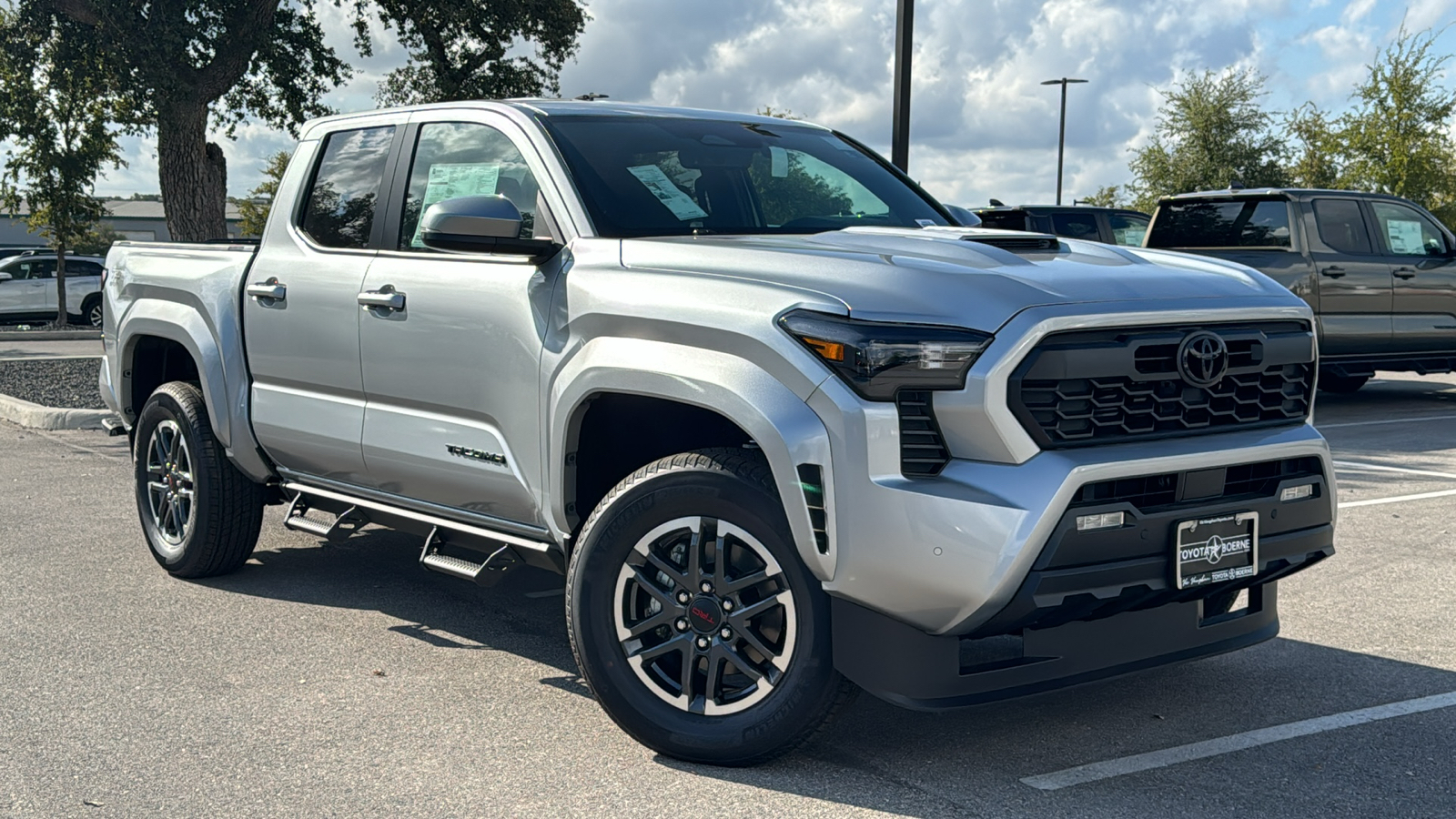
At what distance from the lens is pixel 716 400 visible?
3.69 metres


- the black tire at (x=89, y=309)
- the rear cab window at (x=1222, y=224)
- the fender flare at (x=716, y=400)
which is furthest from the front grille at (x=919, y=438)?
the black tire at (x=89, y=309)

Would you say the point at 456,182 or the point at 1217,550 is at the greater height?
the point at 456,182

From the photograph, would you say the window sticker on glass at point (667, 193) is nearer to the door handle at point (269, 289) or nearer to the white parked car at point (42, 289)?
the door handle at point (269, 289)

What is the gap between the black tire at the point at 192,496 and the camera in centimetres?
591

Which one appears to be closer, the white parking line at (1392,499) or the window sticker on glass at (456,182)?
the window sticker on glass at (456,182)

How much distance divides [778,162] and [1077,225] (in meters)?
11.1

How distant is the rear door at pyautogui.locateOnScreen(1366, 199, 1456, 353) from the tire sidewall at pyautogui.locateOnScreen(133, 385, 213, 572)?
11.2 metres

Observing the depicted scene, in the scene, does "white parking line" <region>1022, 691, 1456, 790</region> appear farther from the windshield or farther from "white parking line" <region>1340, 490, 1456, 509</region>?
"white parking line" <region>1340, 490, 1456, 509</region>

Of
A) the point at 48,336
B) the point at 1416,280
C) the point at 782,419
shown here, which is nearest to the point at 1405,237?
the point at 1416,280

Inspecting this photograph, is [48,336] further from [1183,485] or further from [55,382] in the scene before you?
[1183,485]

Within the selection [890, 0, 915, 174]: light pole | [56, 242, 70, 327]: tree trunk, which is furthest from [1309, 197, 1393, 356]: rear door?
[56, 242, 70, 327]: tree trunk

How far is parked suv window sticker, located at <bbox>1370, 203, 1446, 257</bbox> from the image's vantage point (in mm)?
13211

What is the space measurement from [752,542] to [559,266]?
3.80 ft

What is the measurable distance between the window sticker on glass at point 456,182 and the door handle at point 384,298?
0.70ft
